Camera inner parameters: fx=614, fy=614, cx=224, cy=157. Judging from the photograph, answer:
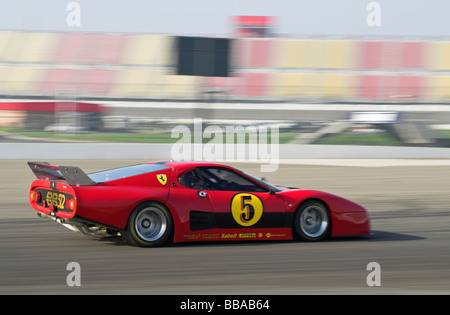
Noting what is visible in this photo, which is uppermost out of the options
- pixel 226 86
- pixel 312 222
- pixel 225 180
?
pixel 226 86

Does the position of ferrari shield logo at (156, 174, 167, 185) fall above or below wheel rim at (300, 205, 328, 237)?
above

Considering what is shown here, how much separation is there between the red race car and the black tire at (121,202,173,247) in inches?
0.4

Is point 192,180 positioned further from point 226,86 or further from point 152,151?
point 226,86

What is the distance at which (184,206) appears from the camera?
637 centimetres

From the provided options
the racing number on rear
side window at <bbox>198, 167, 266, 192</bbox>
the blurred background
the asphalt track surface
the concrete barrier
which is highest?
the blurred background

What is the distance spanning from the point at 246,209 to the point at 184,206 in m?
0.71

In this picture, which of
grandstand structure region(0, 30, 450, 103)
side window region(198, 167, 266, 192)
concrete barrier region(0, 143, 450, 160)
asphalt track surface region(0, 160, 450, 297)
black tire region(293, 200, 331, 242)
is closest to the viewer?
asphalt track surface region(0, 160, 450, 297)

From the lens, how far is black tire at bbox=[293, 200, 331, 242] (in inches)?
271

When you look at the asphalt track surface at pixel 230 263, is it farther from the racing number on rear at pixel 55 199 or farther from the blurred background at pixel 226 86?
the blurred background at pixel 226 86

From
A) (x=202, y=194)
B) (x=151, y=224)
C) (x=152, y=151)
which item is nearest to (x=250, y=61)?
(x=152, y=151)

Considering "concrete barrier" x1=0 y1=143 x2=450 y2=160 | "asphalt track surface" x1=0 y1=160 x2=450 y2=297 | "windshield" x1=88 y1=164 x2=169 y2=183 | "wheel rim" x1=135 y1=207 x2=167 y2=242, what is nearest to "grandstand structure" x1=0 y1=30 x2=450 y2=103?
"concrete barrier" x1=0 y1=143 x2=450 y2=160

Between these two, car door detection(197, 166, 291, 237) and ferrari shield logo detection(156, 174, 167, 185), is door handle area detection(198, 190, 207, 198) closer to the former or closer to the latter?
car door detection(197, 166, 291, 237)

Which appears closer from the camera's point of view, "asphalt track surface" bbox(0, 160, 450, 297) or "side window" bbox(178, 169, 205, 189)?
"asphalt track surface" bbox(0, 160, 450, 297)
